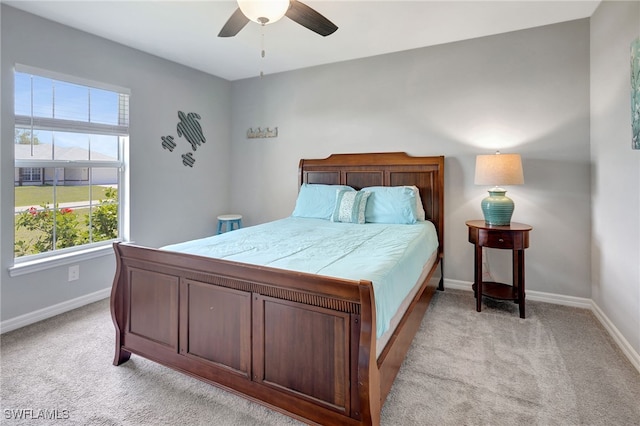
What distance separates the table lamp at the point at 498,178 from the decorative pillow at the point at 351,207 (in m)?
1.11

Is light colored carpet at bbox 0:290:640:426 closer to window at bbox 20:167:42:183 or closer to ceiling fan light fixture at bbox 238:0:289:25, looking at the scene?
window at bbox 20:167:42:183

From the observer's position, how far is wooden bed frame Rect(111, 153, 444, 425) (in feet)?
4.52

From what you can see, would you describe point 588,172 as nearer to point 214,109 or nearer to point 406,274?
point 406,274

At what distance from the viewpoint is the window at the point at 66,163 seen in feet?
8.90

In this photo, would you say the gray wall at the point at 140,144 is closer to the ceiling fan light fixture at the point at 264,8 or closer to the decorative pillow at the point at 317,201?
the decorative pillow at the point at 317,201

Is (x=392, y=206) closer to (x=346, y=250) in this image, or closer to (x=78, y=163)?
(x=346, y=250)

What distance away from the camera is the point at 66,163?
9.80 feet

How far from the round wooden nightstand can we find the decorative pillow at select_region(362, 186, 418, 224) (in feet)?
1.88

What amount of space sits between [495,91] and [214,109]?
138 inches

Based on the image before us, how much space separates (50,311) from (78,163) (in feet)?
4.49

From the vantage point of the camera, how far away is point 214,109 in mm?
4504

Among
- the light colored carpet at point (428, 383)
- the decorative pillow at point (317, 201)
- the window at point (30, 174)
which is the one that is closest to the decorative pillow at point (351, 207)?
the decorative pillow at point (317, 201)

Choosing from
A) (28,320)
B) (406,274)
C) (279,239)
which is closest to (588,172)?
(406,274)

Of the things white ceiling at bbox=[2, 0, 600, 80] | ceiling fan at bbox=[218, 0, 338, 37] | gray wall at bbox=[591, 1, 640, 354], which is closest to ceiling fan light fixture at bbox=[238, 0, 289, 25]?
ceiling fan at bbox=[218, 0, 338, 37]
